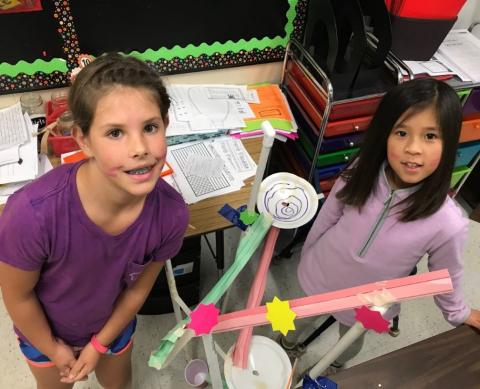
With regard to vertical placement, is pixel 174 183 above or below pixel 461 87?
below

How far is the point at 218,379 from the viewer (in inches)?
40.8

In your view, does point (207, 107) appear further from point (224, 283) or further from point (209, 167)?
point (224, 283)

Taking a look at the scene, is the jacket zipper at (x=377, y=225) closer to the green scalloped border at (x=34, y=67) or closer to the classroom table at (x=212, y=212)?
the classroom table at (x=212, y=212)

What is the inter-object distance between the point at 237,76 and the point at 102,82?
127 centimetres

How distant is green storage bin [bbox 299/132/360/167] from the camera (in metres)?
1.81

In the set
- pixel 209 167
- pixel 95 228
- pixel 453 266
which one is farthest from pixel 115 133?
pixel 453 266

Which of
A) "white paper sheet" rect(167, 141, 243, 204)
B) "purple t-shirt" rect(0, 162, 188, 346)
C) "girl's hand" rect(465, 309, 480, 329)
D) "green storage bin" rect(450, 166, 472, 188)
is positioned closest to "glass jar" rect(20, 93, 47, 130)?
"white paper sheet" rect(167, 141, 243, 204)

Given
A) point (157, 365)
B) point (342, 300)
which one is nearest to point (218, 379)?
point (157, 365)

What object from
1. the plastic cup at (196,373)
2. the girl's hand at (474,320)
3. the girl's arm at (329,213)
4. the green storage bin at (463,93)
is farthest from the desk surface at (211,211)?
the green storage bin at (463,93)

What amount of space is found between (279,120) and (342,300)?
1.11 metres

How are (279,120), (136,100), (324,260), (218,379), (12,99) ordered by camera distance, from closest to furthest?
(136,100)
(218,379)
(324,260)
(12,99)
(279,120)

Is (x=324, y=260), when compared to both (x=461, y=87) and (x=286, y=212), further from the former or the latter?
(x=461, y=87)

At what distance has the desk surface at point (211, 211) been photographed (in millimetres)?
1332

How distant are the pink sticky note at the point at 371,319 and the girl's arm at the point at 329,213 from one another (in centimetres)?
55
